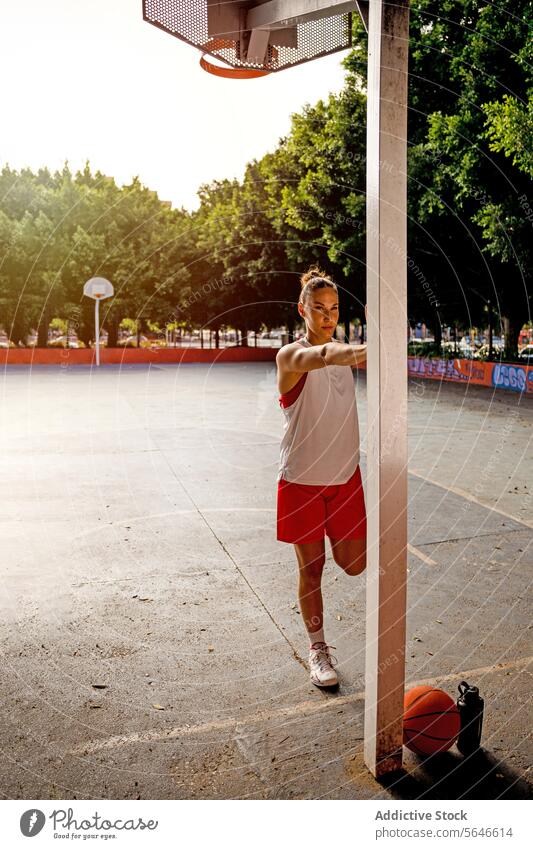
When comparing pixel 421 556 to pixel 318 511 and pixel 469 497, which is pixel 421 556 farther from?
pixel 318 511

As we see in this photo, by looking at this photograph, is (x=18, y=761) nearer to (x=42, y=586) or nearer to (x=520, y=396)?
(x=42, y=586)

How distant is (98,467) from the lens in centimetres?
1020

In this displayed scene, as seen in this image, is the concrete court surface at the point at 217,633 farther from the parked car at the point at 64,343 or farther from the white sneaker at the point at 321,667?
the parked car at the point at 64,343

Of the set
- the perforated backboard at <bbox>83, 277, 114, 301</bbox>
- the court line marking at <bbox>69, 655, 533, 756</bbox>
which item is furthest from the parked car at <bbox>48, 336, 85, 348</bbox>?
the court line marking at <bbox>69, 655, 533, 756</bbox>

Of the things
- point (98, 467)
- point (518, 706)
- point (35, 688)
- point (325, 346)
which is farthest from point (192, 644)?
point (98, 467)

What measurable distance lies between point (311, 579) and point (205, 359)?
35.9 metres

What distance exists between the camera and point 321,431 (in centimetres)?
370

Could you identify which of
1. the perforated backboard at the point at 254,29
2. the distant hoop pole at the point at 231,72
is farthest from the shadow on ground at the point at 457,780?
the distant hoop pole at the point at 231,72

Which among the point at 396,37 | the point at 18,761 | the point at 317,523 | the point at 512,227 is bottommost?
the point at 18,761

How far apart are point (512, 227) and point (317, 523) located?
14.3m

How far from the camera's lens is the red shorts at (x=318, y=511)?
3.76m

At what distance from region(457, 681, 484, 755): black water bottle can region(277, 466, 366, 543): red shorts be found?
99 centimetres

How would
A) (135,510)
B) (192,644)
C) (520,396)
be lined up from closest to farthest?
(192,644) → (135,510) → (520,396)
